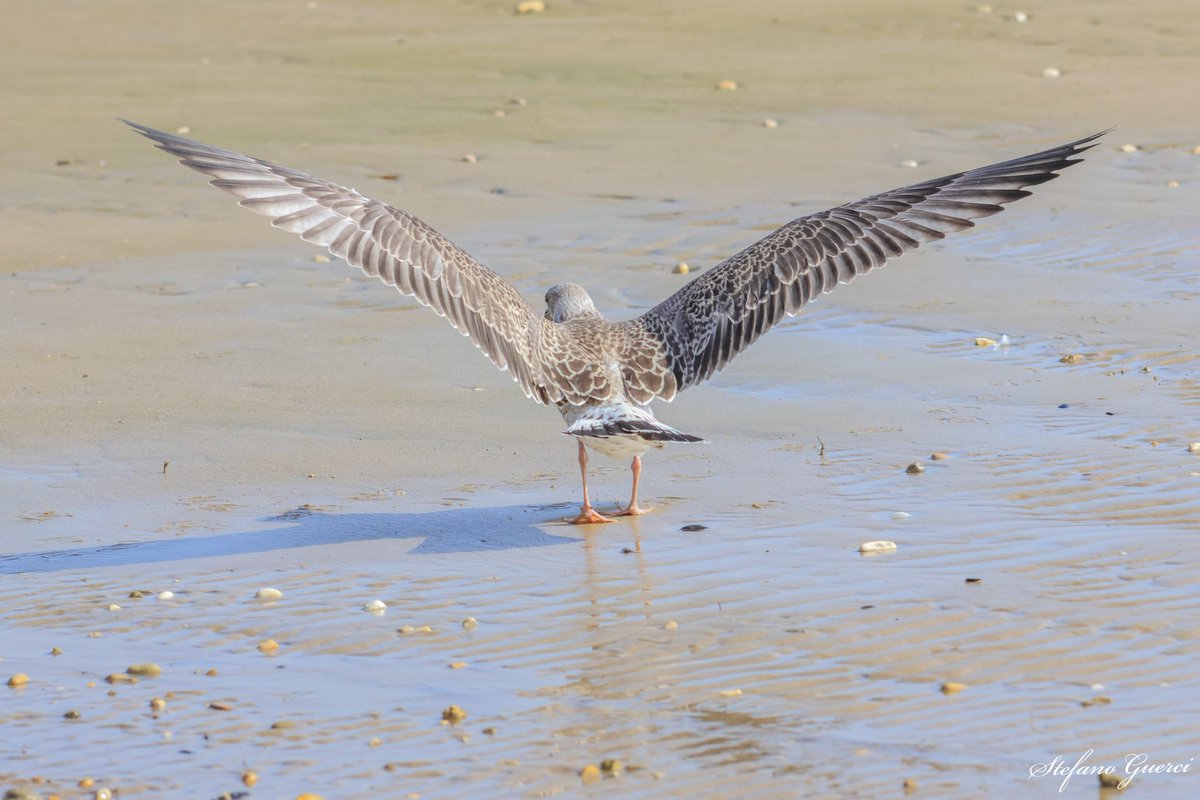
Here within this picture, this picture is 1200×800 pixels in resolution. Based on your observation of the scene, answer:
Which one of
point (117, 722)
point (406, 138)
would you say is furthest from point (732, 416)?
point (406, 138)

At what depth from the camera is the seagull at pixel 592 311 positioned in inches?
258

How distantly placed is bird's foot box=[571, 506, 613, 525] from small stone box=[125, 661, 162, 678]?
1.98 metres

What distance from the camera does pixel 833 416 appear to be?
25.3 feet

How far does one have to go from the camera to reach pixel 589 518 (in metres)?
6.51

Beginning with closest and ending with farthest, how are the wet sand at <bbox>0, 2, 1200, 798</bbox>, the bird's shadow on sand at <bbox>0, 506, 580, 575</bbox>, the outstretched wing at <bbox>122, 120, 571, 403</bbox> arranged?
the wet sand at <bbox>0, 2, 1200, 798</bbox> < the bird's shadow on sand at <bbox>0, 506, 580, 575</bbox> < the outstretched wing at <bbox>122, 120, 571, 403</bbox>

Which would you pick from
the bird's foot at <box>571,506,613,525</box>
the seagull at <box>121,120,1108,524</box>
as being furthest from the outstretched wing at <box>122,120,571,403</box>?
the bird's foot at <box>571,506,613,525</box>

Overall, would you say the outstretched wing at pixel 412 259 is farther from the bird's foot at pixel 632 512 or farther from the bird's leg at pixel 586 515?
the bird's foot at pixel 632 512

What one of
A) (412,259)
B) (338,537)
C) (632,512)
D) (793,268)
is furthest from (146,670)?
(793,268)

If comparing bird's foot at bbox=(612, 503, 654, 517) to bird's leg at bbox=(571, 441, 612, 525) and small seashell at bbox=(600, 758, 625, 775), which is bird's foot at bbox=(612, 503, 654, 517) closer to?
bird's leg at bbox=(571, 441, 612, 525)

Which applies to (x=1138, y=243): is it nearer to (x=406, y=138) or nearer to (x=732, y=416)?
(x=732, y=416)

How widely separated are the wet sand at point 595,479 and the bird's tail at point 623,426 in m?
0.40

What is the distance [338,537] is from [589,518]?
3.15 ft

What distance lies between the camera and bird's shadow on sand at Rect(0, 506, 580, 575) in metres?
6.07

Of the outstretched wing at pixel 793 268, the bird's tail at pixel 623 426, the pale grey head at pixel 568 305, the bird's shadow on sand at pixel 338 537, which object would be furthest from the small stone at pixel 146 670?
the pale grey head at pixel 568 305
